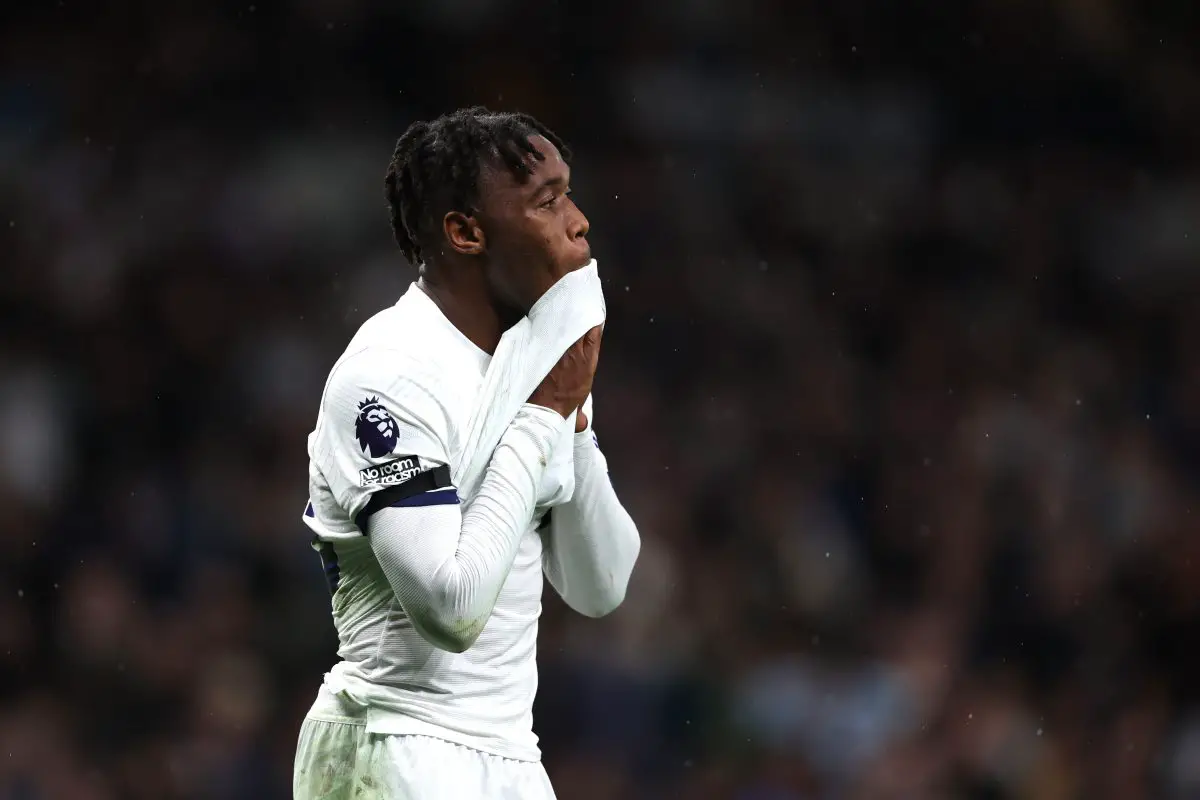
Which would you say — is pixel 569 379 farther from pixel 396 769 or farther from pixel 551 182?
pixel 396 769

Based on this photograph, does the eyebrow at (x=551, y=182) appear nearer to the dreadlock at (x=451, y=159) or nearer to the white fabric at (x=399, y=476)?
the dreadlock at (x=451, y=159)

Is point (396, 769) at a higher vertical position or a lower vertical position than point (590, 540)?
lower

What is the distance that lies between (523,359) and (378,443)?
0.26m

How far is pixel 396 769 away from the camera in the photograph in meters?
2.23

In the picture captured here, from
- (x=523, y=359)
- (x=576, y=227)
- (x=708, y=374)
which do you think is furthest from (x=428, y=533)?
(x=708, y=374)

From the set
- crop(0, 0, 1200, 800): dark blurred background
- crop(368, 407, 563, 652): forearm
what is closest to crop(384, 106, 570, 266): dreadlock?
crop(368, 407, 563, 652): forearm

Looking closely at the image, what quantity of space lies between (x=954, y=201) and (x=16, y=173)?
149 inches

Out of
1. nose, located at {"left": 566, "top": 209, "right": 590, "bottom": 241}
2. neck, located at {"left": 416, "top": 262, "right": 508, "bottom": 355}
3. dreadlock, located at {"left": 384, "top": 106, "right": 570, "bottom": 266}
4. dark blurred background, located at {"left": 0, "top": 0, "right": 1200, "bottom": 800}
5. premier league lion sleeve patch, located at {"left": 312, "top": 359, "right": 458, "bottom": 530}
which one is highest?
dreadlock, located at {"left": 384, "top": 106, "right": 570, "bottom": 266}

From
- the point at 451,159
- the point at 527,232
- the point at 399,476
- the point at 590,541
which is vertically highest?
the point at 451,159

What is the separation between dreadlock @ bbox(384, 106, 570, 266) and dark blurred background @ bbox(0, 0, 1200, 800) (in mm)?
3110

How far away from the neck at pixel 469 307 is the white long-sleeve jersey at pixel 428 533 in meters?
0.02

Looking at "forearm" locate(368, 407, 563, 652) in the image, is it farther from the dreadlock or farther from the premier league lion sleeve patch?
the dreadlock

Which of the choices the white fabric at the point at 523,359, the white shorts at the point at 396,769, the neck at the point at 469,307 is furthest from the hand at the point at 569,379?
the white shorts at the point at 396,769

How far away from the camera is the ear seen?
2.35m
